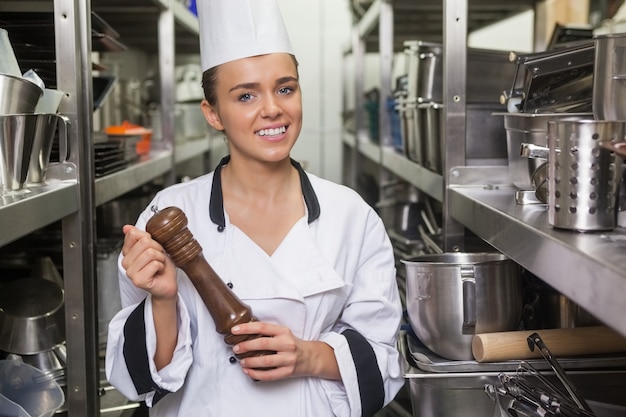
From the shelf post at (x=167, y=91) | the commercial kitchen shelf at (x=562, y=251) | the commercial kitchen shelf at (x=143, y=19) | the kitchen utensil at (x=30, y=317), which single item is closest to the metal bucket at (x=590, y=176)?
the commercial kitchen shelf at (x=562, y=251)

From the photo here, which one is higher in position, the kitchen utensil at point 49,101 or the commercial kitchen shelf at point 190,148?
the kitchen utensil at point 49,101

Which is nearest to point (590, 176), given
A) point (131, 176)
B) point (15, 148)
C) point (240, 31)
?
point (240, 31)

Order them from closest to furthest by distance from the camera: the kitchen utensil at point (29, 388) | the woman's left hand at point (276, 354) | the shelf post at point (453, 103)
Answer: the woman's left hand at point (276, 354), the kitchen utensil at point (29, 388), the shelf post at point (453, 103)

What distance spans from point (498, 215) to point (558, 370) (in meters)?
0.24

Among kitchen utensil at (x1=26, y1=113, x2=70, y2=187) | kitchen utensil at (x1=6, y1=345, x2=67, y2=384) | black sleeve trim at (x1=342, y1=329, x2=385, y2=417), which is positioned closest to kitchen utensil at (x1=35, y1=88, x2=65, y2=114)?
kitchen utensil at (x1=26, y1=113, x2=70, y2=187)

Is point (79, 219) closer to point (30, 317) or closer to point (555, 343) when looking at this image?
point (30, 317)

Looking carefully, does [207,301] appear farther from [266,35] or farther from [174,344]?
[266,35]

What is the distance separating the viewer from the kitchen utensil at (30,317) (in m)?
1.65

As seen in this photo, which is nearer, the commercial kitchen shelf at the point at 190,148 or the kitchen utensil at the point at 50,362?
the kitchen utensil at the point at 50,362

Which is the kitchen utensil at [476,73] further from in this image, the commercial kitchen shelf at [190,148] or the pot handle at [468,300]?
the commercial kitchen shelf at [190,148]

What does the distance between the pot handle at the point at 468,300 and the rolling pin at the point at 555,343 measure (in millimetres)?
28

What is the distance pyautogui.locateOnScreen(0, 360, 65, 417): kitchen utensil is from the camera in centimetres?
149

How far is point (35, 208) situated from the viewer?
1.26m

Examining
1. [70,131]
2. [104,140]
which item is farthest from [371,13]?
[70,131]
